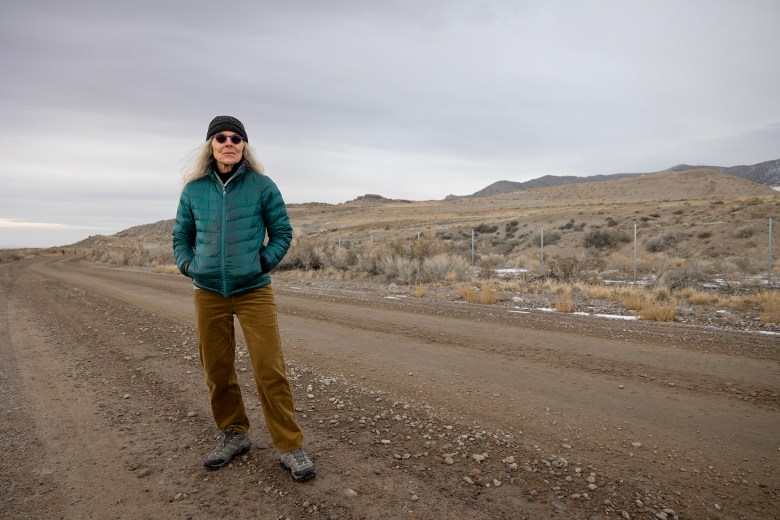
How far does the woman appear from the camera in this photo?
10.3ft

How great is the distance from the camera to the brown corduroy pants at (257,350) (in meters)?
3.18

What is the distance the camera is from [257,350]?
10.4 ft

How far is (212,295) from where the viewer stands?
3.26 metres

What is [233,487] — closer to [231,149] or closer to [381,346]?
[231,149]

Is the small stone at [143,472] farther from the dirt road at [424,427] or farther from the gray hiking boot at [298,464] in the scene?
the gray hiking boot at [298,464]

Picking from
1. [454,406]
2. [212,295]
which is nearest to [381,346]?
[454,406]

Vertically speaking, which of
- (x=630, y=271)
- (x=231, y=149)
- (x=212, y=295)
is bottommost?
(x=630, y=271)

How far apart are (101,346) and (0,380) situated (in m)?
1.53

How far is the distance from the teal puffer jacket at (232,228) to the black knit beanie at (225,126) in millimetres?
256

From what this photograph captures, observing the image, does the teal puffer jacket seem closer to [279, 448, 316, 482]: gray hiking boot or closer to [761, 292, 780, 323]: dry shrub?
[279, 448, 316, 482]: gray hiking boot

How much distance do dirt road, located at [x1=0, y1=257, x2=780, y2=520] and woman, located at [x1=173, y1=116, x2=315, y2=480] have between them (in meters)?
0.42

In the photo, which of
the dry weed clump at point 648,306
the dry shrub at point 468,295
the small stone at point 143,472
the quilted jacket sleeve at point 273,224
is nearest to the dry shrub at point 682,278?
the dry weed clump at point 648,306

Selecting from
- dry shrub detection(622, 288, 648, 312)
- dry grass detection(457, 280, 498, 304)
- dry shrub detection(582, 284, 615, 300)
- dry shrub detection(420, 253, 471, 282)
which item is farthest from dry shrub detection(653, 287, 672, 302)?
dry shrub detection(420, 253, 471, 282)

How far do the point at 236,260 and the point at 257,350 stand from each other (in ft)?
2.05
